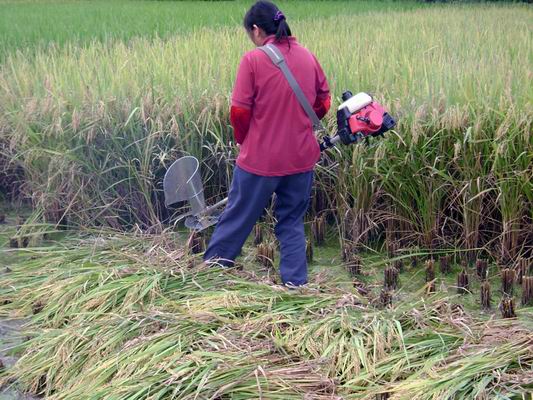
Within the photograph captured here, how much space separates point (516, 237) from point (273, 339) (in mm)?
1473

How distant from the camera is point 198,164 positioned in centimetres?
405

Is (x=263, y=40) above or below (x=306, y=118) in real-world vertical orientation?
above

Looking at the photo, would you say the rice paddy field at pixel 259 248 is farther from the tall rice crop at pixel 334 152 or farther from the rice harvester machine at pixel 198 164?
the rice harvester machine at pixel 198 164

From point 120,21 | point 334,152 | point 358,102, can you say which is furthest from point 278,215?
point 120,21

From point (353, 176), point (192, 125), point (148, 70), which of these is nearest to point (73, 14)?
point (148, 70)

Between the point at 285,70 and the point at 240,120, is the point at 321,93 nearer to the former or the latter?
the point at 285,70

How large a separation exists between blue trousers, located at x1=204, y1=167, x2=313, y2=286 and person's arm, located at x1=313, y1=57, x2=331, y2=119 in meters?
0.34

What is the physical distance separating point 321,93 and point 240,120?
0.46 m

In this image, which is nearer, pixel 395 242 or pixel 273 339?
pixel 273 339

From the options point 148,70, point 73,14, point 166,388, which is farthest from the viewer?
point 73,14

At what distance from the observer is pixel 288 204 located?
3.68 meters

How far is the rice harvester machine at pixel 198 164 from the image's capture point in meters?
3.46

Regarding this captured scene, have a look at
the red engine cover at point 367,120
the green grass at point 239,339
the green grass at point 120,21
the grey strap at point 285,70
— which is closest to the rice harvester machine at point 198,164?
the red engine cover at point 367,120

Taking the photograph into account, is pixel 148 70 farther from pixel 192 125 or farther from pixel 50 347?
pixel 50 347
